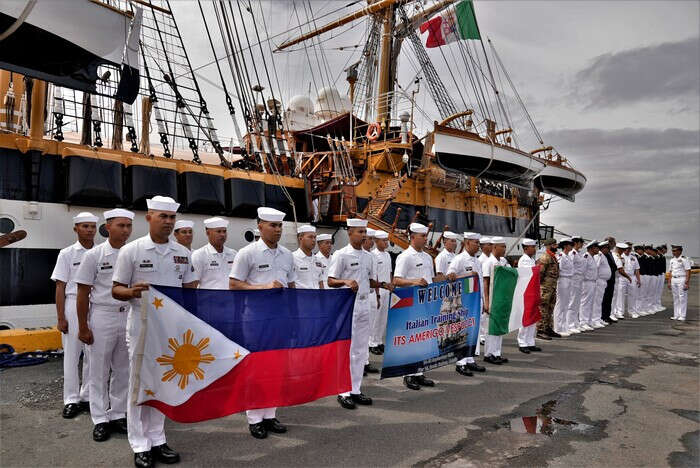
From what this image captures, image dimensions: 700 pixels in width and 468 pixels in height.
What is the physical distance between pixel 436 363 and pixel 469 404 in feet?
2.50

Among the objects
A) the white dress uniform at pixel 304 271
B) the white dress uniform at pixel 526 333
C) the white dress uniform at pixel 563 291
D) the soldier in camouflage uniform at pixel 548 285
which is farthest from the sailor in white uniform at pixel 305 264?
the white dress uniform at pixel 563 291

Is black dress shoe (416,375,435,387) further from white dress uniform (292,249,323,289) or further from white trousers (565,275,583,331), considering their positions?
white trousers (565,275,583,331)

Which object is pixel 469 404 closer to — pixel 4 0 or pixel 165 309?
pixel 165 309

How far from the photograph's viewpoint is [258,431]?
3.98 meters

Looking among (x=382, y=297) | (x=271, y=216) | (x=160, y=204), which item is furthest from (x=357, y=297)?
(x=382, y=297)

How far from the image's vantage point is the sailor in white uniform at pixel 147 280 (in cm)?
338

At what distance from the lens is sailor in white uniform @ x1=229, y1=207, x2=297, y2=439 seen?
4102 mm

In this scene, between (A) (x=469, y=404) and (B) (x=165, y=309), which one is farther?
(A) (x=469, y=404)

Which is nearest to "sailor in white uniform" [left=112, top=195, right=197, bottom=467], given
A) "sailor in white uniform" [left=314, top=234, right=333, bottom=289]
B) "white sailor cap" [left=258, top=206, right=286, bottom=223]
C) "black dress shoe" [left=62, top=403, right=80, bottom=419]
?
"white sailor cap" [left=258, top=206, right=286, bottom=223]

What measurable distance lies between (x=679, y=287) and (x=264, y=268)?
13194mm

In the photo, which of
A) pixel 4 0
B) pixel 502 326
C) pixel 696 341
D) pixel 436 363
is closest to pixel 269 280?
pixel 436 363

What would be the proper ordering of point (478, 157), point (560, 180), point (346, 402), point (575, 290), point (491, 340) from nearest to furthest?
1. point (346, 402)
2. point (491, 340)
3. point (575, 290)
4. point (478, 157)
5. point (560, 180)

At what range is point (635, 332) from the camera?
34.4 feet

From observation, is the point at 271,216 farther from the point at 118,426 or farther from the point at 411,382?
the point at 411,382
